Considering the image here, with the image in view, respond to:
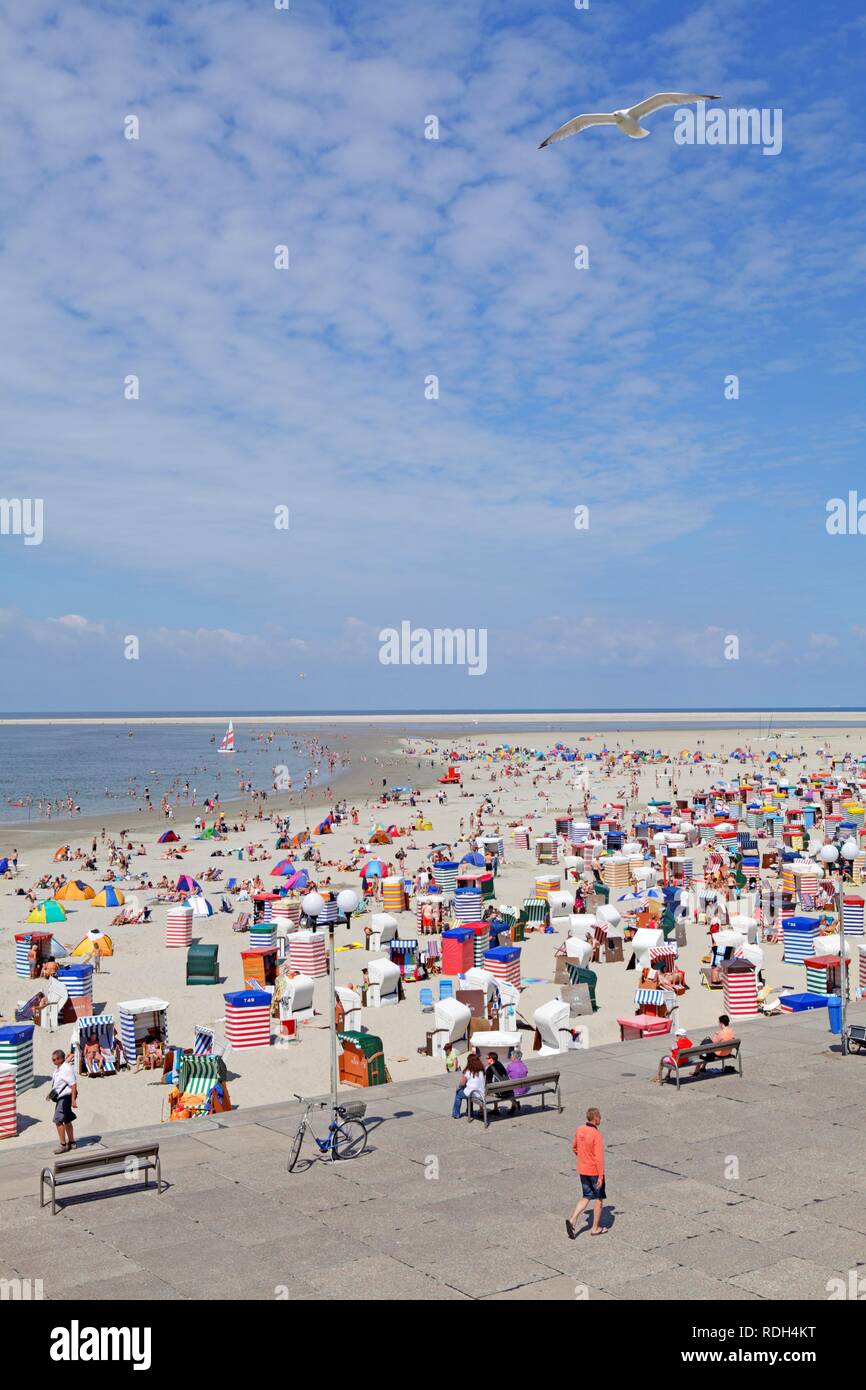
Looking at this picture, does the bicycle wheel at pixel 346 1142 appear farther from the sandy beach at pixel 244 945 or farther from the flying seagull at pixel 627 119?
the flying seagull at pixel 627 119

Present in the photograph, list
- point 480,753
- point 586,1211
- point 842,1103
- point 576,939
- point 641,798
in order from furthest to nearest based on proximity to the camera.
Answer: point 480,753 < point 641,798 < point 576,939 < point 842,1103 < point 586,1211

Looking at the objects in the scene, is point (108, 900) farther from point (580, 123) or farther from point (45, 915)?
point (580, 123)

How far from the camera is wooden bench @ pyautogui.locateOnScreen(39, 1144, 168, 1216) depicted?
31.6 feet

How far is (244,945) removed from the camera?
2639 centimetres

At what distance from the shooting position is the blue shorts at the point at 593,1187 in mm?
8820

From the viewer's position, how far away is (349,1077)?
48.4ft

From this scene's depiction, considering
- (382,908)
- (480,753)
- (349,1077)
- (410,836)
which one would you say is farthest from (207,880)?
(480,753)

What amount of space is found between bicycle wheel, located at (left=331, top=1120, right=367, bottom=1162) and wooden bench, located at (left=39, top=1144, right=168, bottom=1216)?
65.6 inches

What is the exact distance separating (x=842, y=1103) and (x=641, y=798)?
53826 millimetres

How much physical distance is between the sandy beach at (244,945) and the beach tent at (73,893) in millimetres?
369

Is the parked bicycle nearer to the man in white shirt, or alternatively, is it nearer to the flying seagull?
the man in white shirt

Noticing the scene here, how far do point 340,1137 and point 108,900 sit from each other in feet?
72.6

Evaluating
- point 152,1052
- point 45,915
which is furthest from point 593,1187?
point 45,915
